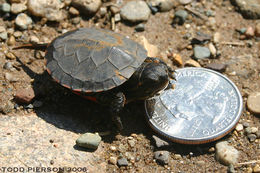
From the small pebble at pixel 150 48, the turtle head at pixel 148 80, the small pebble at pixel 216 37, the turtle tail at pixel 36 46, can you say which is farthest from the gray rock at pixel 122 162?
the small pebble at pixel 216 37

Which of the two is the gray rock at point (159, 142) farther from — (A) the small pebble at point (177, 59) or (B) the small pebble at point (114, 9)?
(B) the small pebble at point (114, 9)

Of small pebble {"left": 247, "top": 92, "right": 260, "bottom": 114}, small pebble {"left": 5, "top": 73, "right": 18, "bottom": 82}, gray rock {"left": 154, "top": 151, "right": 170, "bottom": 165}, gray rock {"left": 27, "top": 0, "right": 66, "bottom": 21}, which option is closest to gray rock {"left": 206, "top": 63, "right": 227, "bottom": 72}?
small pebble {"left": 247, "top": 92, "right": 260, "bottom": 114}

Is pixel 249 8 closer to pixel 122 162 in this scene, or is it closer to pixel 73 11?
pixel 73 11

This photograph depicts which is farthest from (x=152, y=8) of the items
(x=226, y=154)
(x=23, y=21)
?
(x=226, y=154)

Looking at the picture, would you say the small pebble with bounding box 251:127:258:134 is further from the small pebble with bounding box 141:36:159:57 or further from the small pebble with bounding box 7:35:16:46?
the small pebble with bounding box 7:35:16:46

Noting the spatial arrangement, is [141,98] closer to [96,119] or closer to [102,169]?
[96,119]
